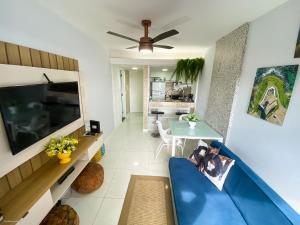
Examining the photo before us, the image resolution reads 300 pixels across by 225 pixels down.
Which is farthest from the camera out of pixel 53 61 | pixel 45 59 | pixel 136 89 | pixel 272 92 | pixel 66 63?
pixel 136 89

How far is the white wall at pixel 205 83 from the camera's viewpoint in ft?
10.4

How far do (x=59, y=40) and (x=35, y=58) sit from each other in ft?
1.88

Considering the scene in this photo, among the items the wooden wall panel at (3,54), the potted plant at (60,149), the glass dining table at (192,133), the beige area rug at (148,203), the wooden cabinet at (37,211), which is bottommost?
the beige area rug at (148,203)

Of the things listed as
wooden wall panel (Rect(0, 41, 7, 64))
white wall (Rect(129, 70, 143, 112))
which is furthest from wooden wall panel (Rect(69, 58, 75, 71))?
white wall (Rect(129, 70, 143, 112))

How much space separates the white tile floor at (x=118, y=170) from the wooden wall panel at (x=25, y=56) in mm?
1768

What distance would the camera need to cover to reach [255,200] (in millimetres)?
1182

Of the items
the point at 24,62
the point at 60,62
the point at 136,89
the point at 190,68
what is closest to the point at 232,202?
the point at 24,62

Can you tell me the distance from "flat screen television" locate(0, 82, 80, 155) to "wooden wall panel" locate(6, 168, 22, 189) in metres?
0.22

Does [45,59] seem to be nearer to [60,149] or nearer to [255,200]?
[60,149]

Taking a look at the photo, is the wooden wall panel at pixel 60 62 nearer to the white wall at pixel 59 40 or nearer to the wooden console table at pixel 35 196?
the white wall at pixel 59 40

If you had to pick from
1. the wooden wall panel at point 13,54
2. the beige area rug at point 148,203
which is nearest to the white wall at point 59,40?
the wooden wall panel at point 13,54

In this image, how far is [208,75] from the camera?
327 cm

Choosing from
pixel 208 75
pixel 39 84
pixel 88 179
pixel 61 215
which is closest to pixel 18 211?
pixel 61 215

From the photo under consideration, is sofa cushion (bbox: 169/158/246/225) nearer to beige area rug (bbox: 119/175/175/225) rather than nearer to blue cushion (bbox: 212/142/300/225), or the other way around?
blue cushion (bbox: 212/142/300/225)
